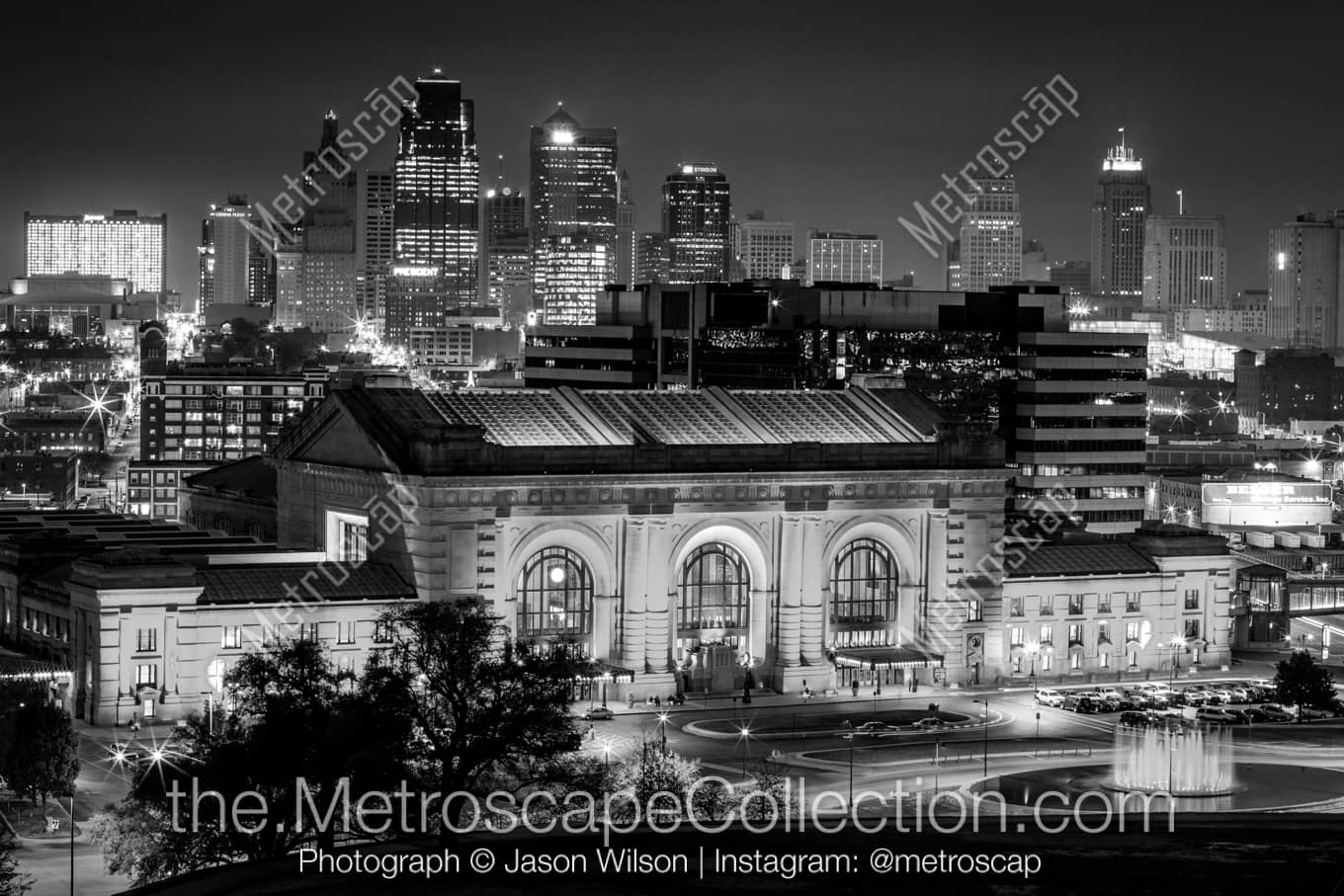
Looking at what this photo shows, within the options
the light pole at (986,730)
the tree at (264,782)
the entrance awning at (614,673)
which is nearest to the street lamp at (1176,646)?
the light pole at (986,730)

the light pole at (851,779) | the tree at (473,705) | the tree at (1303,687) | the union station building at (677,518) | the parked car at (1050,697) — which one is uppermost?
the union station building at (677,518)

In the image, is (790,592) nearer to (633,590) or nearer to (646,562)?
(646,562)

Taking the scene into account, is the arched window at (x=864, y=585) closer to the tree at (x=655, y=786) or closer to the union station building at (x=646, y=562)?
the union station building at (x=646, y=562)

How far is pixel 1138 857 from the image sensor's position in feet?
221

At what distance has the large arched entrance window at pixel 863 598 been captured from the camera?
12912cm

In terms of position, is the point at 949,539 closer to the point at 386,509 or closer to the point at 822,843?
the point at 386,509

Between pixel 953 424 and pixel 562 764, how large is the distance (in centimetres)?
5489

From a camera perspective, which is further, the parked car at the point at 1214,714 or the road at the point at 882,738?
the parked car at the point at 1214,714

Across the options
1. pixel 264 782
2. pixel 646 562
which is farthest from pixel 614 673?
pixel 264 782

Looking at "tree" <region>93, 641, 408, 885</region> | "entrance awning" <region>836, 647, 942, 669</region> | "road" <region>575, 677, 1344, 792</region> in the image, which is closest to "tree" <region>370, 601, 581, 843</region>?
"tree" <region>93, 641, 408, 885</region>

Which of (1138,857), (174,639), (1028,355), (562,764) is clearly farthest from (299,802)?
(1028,355)

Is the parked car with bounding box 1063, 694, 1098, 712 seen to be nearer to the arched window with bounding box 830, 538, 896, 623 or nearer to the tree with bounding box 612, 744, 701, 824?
the arched window with bounding box 830, 538, 896, 623

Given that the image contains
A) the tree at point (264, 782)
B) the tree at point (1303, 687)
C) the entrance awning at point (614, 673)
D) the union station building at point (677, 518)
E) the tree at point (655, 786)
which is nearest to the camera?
the tree at point (264, 782)

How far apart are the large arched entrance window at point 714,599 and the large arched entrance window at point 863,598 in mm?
4778
